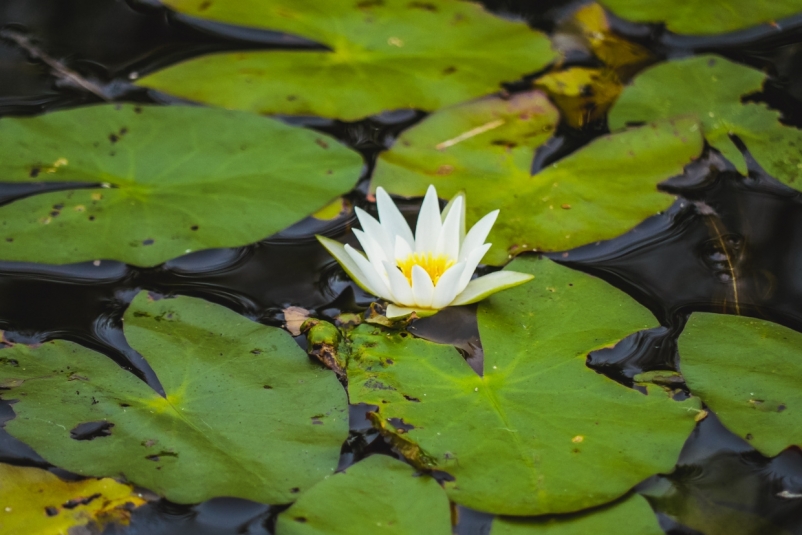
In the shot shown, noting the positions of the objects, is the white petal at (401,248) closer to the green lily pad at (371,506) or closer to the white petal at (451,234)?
the white petal at (451,234)

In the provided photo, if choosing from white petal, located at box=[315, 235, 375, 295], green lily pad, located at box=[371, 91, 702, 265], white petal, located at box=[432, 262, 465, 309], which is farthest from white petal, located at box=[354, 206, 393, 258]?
green lily pad, located at box=[371, 91, 702, 265]

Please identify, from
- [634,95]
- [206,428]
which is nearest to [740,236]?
[634,95]

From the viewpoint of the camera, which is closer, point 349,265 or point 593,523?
point 593,523

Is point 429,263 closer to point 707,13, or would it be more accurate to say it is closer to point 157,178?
point 157,178

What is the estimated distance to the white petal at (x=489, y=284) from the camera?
2115 millimetres

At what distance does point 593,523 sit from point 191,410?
1105 mm

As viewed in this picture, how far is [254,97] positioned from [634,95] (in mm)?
1627

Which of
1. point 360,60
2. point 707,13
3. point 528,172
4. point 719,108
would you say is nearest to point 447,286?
point 528,172

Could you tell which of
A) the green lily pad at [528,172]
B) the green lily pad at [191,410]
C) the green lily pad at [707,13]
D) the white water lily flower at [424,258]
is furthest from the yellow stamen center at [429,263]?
the green lily pad at [707,13]

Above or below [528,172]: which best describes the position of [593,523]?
below

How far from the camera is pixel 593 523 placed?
5.48 feet

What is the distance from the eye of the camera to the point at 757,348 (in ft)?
6.73

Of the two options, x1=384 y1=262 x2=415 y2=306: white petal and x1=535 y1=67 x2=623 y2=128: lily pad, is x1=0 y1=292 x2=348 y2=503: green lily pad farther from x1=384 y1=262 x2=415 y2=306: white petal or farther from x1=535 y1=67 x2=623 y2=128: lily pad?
x1=535 y1=67 x2=623 y2=128: lily pad

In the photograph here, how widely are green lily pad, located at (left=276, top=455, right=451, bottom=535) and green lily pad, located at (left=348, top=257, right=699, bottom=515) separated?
0.06 m
